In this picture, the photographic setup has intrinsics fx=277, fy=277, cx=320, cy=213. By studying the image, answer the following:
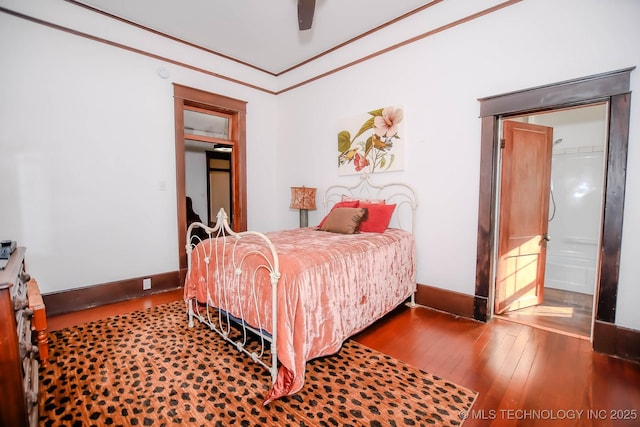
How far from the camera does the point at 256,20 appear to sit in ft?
10.1

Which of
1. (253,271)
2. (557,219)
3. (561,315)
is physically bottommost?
(561,315)

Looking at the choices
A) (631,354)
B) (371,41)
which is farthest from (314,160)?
(631,354)

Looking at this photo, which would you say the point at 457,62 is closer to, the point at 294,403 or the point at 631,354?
the point at 631,354

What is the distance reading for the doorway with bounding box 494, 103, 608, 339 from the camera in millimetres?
2688

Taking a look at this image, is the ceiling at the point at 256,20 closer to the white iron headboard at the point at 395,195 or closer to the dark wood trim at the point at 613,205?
the white iron headboard at the point at 395,195

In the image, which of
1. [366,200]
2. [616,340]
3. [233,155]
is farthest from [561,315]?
[233,155]

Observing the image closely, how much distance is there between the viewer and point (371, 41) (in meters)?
3.34

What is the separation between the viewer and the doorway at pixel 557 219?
8.82 feet

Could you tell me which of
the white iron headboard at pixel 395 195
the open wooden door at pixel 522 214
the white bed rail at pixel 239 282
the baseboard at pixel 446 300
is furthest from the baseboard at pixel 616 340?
the white bed rail at pixel 239 282

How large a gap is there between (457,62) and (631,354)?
2.73 metres

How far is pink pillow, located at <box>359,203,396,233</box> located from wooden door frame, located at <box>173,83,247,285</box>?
212 cm

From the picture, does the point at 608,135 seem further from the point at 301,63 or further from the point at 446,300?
the point at 301,63

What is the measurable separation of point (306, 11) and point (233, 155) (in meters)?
2.59

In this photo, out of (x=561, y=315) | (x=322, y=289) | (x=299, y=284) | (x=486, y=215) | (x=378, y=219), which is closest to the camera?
(x=299, y=284)
